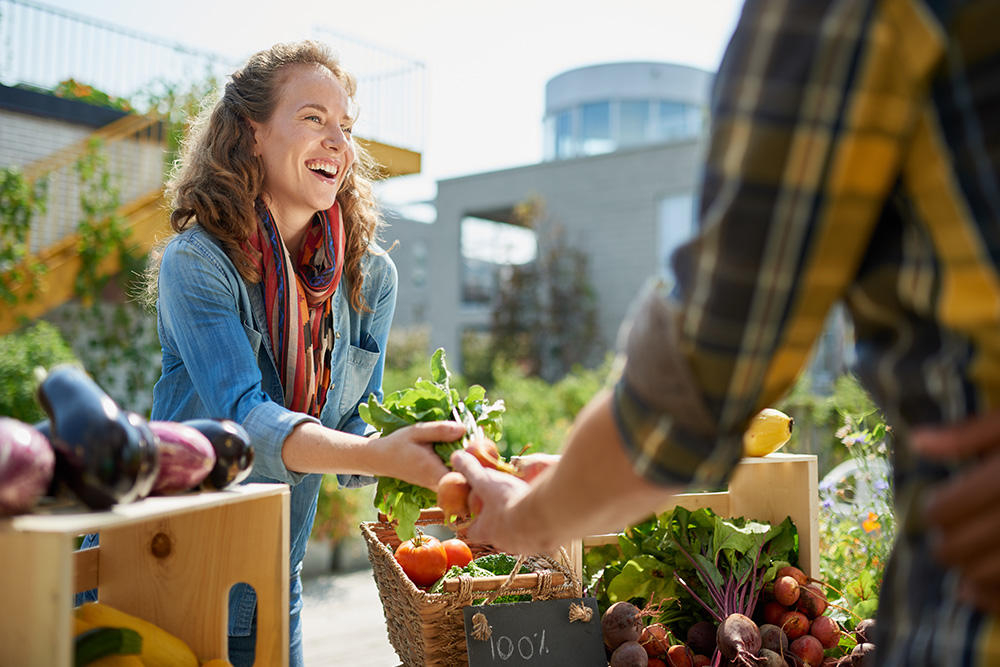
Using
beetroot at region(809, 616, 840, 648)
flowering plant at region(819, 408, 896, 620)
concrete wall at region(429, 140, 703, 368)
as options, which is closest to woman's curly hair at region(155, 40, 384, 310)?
beetroot at region(809, 616, 840, 648)

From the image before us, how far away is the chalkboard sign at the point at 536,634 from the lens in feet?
5.16

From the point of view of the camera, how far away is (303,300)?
1.91m

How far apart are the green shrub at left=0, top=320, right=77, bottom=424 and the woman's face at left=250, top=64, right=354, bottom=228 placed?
15.7ft

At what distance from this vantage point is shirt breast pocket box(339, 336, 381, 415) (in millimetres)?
2016

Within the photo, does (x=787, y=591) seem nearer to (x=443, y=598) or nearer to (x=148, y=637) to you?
(x=443, y=598)

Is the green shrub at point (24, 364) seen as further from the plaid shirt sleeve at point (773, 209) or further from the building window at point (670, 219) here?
the building window at point (670, 219)

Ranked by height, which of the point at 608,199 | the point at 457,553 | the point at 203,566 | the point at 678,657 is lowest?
the point at 678,657

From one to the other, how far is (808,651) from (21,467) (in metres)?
1.63

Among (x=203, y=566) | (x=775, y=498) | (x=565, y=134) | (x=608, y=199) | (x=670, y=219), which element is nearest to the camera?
(x=203, y=566)

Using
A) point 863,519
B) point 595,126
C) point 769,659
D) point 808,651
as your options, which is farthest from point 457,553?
point 595,126

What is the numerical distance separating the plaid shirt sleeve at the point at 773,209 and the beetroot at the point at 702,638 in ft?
4.26

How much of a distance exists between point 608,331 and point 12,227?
9898 millimetres

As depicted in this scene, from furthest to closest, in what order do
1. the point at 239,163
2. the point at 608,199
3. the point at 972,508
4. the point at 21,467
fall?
the point at 608,199 < the point at 239,163 < the point at 21,467 < the point at 972,508

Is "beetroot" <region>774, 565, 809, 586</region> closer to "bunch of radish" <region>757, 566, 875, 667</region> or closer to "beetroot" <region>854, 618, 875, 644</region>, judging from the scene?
"bunch of radish" <region>757, 566, 875, 667</region>
